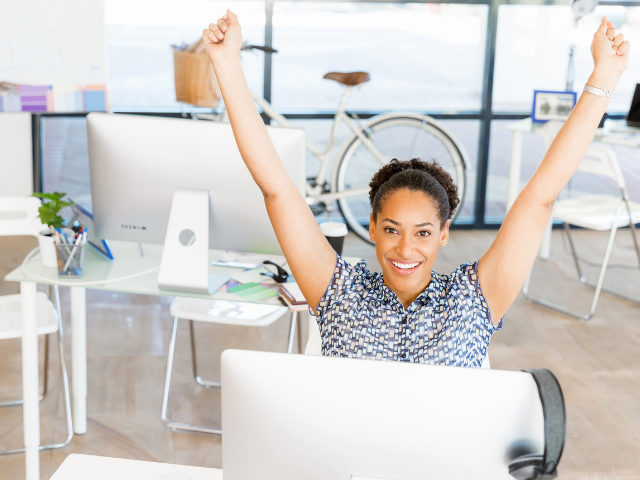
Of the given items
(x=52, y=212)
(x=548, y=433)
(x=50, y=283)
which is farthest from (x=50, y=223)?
(x=548, y=433)

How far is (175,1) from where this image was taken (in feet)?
15.0

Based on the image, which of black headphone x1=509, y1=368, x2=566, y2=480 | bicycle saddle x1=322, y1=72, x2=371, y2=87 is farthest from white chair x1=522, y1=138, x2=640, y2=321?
black headphone x1=509, y1=368, x2=566, y2=480

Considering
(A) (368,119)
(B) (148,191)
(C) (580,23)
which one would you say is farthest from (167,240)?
(C) (580,23)

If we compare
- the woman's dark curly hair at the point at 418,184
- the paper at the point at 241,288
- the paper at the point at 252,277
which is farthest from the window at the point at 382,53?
the woman's dark curly hair at the point at 418,184

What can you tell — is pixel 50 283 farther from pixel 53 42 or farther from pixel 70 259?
pixel 53 42

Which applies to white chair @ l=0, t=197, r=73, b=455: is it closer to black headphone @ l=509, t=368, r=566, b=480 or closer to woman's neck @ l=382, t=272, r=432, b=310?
woman's neck @ l=382, t=272, r=432, b=310

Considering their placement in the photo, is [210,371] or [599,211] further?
[599,211]

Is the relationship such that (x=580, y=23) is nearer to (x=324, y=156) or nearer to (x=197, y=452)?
(x=324, y=156)

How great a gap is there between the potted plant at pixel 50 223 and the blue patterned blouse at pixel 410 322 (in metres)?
1.00

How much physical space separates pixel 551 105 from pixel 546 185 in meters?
2.92

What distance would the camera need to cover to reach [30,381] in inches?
81.4

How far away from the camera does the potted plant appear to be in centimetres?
203

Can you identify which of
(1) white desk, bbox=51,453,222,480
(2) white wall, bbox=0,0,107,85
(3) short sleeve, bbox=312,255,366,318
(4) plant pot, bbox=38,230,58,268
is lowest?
(1) white desk, bbox=51,453,222,480

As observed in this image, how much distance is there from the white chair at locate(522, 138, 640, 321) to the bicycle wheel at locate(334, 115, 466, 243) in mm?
818
